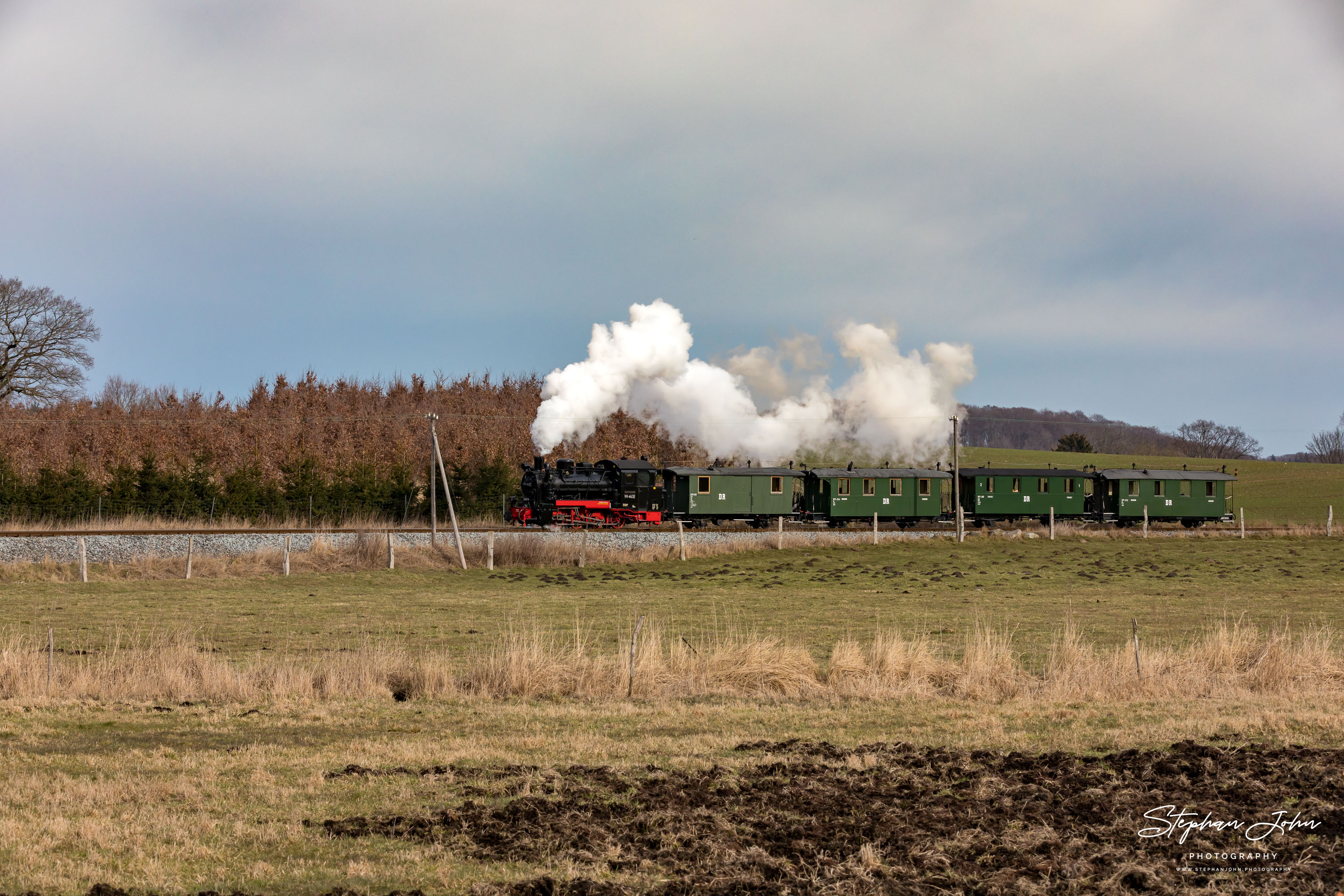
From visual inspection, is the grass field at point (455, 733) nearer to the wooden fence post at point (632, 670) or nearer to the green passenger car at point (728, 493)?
the wooden fence post at point (632, 670)

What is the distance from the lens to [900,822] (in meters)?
7.59

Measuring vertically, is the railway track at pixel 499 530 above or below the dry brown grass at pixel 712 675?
above

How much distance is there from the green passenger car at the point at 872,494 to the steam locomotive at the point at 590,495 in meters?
7.82

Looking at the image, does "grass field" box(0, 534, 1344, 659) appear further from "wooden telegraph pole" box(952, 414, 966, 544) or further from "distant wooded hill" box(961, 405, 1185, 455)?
"distant wooded hill" box(961, 405, 1185, 455)

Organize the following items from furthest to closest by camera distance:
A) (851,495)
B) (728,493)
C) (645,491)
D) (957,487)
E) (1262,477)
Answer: (1262,477) < (851,495) < (728,493) < (957,487) < (645,491)

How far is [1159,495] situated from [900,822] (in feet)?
161

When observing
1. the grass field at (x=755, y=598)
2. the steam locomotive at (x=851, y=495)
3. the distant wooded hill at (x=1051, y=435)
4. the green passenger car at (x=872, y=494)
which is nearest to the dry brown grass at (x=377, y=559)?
the grass field at (x=755, y=598)

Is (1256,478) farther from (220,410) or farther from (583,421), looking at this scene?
(220,410)

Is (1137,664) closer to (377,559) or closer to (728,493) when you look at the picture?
(377,559)

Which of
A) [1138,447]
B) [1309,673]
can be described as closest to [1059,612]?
[1309,673]

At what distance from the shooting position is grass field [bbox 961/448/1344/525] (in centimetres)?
6538

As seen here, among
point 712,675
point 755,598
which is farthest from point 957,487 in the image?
point 712,675

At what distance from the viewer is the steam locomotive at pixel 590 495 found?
4328 cm

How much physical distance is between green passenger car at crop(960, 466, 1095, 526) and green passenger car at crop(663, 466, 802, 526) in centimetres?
881
